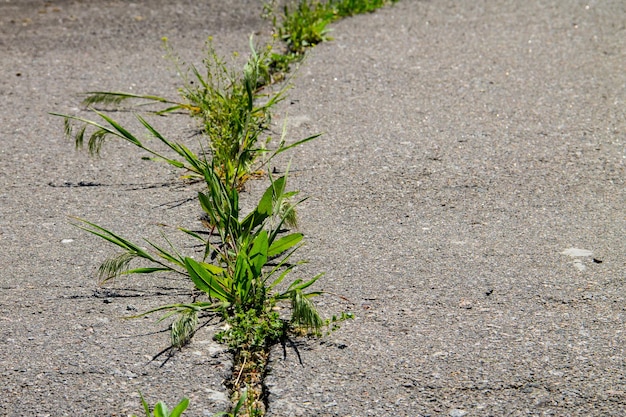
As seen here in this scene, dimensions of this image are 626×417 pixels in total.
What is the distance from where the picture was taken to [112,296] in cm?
305

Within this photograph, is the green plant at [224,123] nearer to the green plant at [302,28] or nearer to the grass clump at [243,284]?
the grass clump at [243,284]

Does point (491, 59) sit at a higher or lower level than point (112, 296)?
higher

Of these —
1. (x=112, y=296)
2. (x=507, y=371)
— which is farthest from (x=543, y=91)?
(x=112, y=296)

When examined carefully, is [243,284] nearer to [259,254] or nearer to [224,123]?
[259,254]

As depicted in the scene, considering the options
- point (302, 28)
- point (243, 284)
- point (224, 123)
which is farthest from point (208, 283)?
point (302, 28)

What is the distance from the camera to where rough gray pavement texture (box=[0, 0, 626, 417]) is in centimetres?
261

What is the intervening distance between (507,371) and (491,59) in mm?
3048

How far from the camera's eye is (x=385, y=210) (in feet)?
12.1

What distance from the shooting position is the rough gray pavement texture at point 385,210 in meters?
2.61

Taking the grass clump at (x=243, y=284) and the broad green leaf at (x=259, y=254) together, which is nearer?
the grass clump at (x=243, y=284)

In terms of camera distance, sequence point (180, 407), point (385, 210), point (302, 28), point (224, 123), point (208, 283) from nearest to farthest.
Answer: point (180, 407)
point (208, 283)
point (385, 210)
point (224, 123)
point (302, 28)

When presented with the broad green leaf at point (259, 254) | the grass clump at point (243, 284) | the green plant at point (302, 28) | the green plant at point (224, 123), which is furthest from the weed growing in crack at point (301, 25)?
the broad green leaf at point (259, 254)

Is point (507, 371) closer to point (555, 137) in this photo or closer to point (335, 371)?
point (335, 371)

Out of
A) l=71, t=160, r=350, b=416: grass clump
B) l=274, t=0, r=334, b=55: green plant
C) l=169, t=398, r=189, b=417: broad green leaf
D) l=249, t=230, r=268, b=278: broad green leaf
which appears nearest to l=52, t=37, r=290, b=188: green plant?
l=71, t=160, r=350, b=416: grass clump
